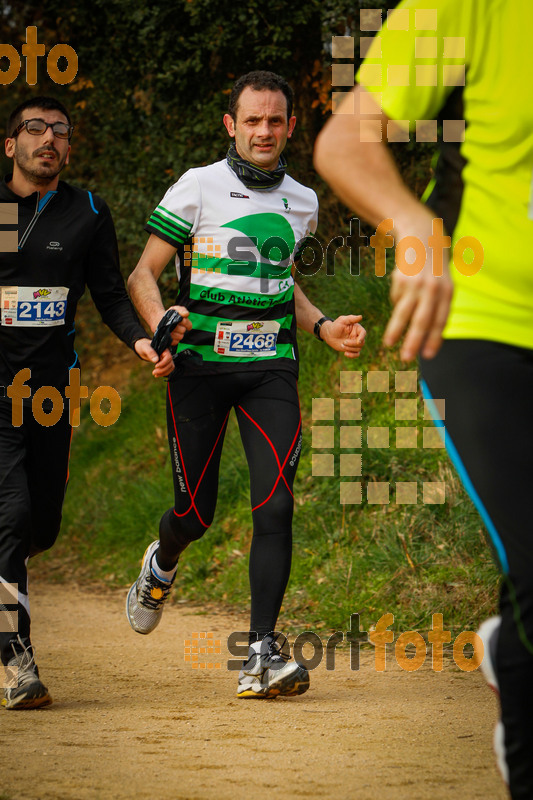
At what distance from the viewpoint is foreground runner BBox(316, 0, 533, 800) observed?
2271 millimetres

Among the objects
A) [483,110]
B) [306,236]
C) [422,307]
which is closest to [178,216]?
[306,236]

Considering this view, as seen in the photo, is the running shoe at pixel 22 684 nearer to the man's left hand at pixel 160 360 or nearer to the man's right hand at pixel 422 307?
the man's left hand at pixel 160 360

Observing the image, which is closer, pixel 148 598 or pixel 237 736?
pixel 237 736

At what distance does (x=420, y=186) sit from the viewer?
1007cm

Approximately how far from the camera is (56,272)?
5.09m

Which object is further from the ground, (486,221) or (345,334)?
(486,221)

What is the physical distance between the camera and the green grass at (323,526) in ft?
21.9

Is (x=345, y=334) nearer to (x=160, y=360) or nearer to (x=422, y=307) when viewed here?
(x=160, y=360)

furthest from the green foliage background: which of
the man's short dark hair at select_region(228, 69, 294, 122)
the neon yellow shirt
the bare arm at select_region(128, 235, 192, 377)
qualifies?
the neon yellow shirt

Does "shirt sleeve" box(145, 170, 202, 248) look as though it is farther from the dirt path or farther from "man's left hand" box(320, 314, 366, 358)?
the dirt path

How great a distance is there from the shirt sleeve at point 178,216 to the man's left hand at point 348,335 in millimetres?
851

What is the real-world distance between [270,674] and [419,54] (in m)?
3.20

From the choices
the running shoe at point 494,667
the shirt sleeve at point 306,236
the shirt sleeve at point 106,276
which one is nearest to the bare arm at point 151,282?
the shirt sleeve at point 106,276

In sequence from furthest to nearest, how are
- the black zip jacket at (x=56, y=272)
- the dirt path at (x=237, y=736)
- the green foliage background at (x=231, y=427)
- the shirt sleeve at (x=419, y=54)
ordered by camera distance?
1. the green foliage background at (x=231, y=427)
2. the black zip jacket at (x=56, y=272)
3. the dirt path at (x=237, y=736)
4. the shirt sleeve at (x=419, y=54)
